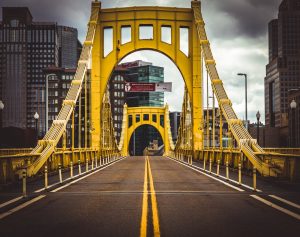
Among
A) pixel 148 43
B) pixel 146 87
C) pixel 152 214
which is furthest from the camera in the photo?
pixel 146 87

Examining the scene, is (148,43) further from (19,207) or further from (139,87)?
(19,207)

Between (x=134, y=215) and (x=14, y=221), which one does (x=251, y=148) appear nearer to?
(x=134, y=215)

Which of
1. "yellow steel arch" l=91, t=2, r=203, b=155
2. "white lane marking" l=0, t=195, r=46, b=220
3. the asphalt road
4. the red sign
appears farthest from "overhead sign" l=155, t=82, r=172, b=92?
"white lane marking" l=0, t=195, r=46, b=220

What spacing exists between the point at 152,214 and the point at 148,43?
43563mm

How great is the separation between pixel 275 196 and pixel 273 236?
7.14 metres

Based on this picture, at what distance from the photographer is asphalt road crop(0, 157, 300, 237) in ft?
32.6

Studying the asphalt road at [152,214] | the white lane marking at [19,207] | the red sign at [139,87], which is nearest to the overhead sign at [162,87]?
the red sign at [139,87]

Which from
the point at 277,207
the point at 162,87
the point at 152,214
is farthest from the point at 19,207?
the point at 162,87

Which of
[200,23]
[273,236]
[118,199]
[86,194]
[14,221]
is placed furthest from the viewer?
[200,23]

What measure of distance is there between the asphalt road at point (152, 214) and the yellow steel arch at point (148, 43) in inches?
1413

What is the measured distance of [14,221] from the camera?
11.2 m

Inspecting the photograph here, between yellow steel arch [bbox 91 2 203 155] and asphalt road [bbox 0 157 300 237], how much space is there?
118 feet

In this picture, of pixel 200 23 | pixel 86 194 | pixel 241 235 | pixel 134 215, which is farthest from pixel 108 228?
pixel 200 23

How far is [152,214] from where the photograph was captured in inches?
478
